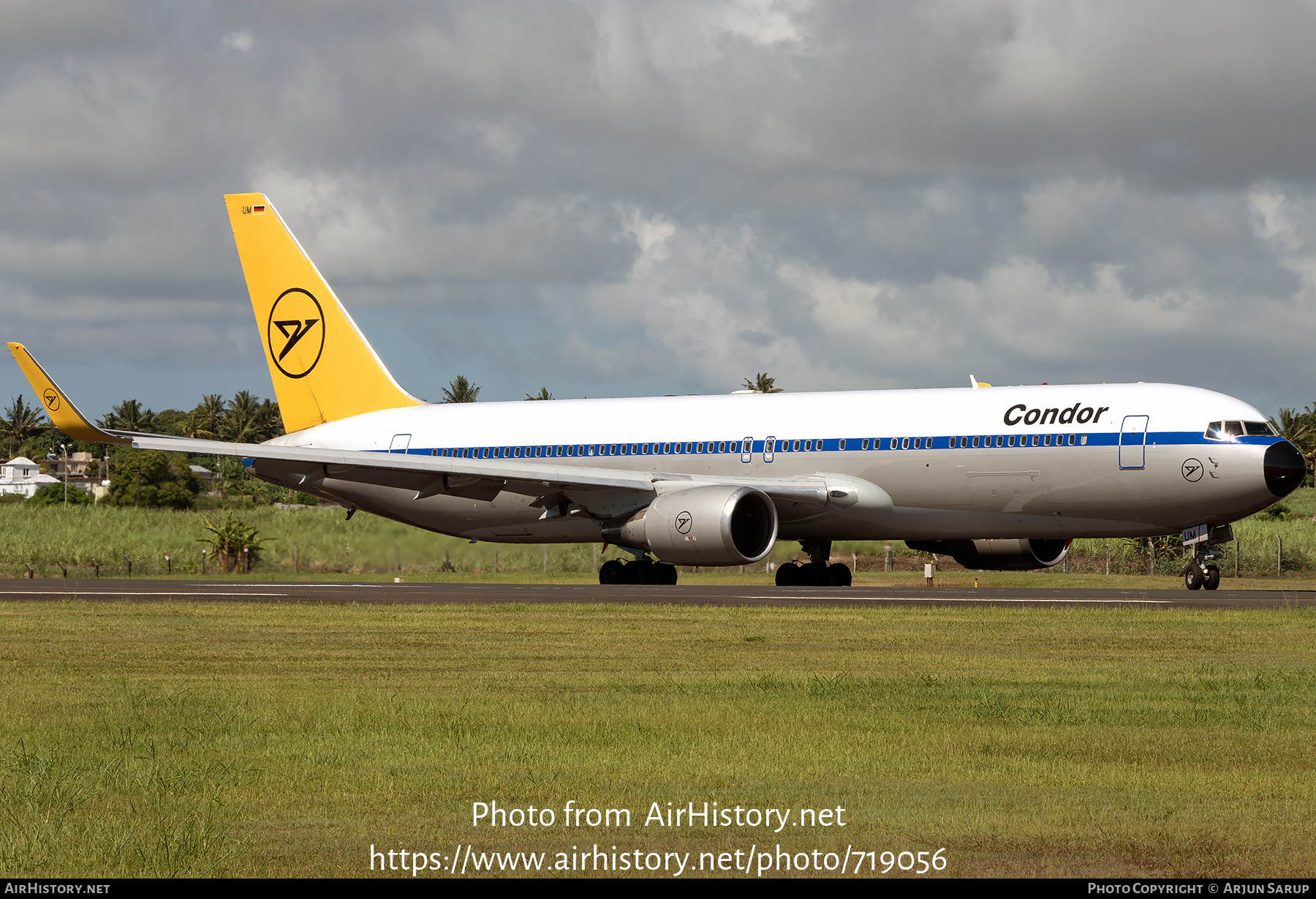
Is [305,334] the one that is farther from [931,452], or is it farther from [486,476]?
[931,452]

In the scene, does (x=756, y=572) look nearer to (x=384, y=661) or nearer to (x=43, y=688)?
(x=384, y=661)

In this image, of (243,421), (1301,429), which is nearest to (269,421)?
(243,421)

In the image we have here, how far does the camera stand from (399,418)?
3894 cm

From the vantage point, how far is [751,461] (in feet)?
110

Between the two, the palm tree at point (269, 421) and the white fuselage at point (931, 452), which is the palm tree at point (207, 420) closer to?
the palm tree at point (269, 421)

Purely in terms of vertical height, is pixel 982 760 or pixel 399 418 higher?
pixel 399 418

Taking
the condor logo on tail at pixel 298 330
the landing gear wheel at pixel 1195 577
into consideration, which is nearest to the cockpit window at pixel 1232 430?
the landing gear wheel at pixel 1195 577

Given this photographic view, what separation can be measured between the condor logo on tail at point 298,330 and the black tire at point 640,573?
1130 cm

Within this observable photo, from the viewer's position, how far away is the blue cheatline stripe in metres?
29.5

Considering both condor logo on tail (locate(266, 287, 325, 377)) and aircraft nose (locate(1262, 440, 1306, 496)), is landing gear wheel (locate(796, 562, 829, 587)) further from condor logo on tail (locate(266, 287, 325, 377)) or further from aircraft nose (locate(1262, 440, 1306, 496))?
condor logo on tail (locate(266, 287, 325, 377))

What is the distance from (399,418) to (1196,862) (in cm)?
3358

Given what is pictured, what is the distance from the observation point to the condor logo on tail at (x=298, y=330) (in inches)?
1577

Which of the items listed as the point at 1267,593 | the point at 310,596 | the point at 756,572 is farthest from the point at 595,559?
the point at 1267,593

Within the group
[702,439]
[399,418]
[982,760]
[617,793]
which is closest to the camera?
[617,793]
